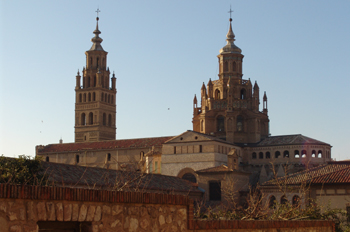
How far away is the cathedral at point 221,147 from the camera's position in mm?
66125

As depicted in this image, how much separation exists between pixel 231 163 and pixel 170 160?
316 inches

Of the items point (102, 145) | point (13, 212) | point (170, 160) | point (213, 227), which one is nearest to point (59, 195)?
point (13, 212)

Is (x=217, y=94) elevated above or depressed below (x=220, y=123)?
above

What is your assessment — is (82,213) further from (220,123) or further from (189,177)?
(220,123)

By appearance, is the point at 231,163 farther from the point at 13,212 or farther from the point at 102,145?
the point at 13,212

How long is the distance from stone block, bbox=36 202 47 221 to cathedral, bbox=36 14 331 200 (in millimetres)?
53174

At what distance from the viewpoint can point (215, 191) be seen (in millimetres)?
60375

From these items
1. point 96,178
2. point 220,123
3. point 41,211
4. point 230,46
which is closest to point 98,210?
point 41,211

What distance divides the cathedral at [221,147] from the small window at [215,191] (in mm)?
102

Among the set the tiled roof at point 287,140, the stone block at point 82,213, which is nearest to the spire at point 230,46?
the tiled roof at point 287,140

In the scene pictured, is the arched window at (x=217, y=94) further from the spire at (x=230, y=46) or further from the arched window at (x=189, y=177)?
the arched window at (x=189, y=177)

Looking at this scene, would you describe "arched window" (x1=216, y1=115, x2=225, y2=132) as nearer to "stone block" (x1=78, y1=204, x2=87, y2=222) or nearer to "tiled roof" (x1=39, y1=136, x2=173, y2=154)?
"tiled roof" (x1=39, y1=136, x2=173, y2=154)

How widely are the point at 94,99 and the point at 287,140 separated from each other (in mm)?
42366

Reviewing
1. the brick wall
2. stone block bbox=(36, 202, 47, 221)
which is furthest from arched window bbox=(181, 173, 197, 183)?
stone block bbox=(36, 202, 47, 221)
